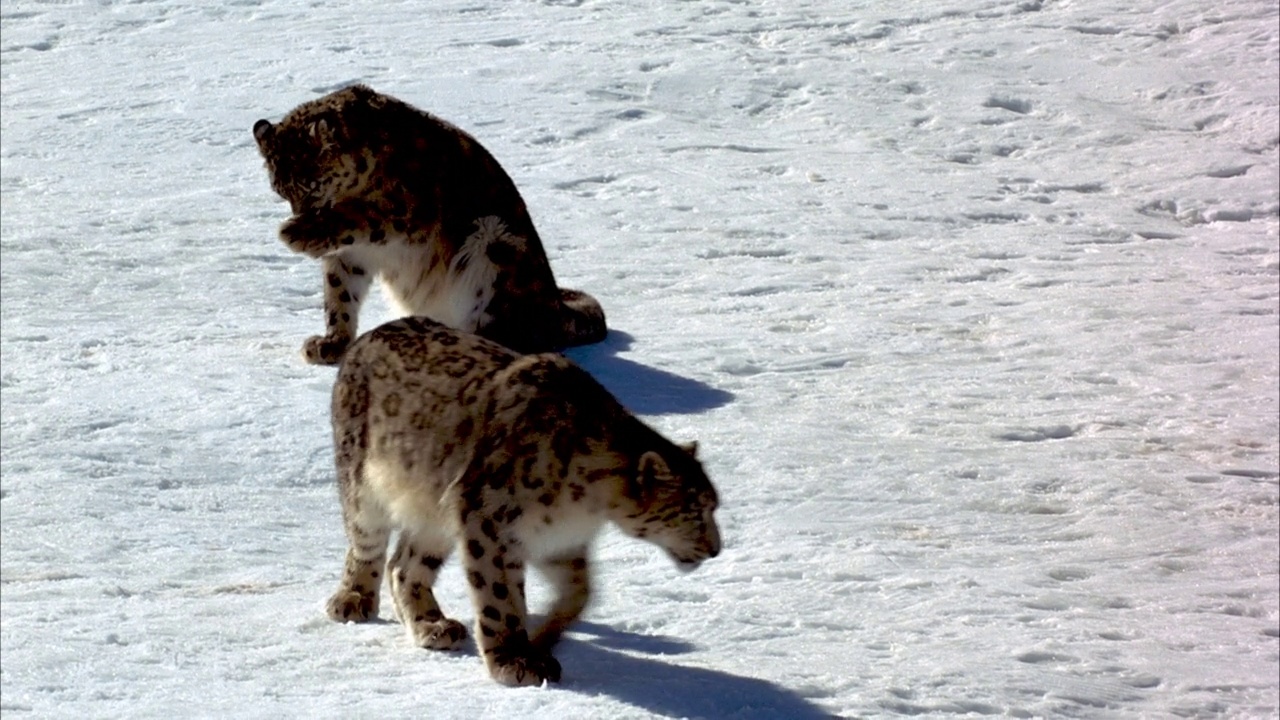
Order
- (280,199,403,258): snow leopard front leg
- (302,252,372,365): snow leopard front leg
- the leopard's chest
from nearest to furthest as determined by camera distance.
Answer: (280,199,403,258): snow leopard front leg < the leopard's chest < (302,252,372,365): snow leopard front leg

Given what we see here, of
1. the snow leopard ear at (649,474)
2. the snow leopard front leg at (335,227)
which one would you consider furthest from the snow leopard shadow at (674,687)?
the snow leopard front leg at (335,227)

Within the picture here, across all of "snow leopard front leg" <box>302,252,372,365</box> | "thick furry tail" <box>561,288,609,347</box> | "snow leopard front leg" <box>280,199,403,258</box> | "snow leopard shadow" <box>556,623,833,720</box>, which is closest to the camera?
"snow leopard shadow" <box>556,623,833,720</box>

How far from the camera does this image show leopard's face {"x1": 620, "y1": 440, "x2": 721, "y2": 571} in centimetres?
637

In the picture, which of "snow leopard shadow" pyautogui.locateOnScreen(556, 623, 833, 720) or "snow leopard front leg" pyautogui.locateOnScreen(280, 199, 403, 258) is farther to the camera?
"snow leopard front leg" pyautogui.locateOnScreen(280, 199, 403, 258)

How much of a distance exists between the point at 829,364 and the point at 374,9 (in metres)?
7.36

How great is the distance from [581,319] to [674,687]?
4047 millimetres

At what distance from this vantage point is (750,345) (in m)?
10.6

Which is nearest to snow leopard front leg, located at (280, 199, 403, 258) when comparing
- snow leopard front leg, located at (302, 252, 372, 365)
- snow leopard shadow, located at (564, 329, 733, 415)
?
snow leopard front leg, located at (302, 252, 372, 365)

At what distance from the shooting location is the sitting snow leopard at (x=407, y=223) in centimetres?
972

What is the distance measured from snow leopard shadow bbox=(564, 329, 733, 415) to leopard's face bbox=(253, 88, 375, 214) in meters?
1.30

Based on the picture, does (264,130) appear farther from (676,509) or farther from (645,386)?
(676,509)

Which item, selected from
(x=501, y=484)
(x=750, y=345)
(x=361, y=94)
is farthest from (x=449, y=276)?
(x=501, y=484)

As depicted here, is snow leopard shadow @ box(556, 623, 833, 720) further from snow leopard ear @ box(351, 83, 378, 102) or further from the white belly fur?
snow leopard ear @ box(351, 83, 378, 102)

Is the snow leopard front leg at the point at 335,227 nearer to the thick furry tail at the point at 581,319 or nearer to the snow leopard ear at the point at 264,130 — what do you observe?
the snow leopard ear at the point at 264,130
